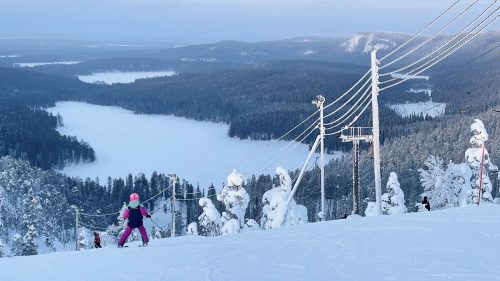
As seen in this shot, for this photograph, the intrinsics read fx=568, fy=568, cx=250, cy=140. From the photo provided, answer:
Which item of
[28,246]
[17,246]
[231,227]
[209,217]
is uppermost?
[209,217]

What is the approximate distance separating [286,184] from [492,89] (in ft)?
479

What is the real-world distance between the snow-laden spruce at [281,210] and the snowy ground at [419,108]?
128 meters

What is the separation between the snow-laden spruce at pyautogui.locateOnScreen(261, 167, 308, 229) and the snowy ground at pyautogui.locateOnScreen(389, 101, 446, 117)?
421ft

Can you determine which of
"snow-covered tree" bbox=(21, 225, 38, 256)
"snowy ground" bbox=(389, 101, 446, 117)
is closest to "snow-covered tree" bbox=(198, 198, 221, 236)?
"snow-covered tree" bbox=(21, 225, 38, 256)

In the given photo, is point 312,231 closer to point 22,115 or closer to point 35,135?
point 35,135

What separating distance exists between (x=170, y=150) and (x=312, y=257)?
134 metres

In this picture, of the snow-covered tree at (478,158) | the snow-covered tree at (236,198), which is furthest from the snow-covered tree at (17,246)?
the snow-covered tree at (478,158)

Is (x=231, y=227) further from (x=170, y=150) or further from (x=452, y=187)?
(x=170, y=150)

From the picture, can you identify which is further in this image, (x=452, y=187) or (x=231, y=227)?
(x=452, y=187)

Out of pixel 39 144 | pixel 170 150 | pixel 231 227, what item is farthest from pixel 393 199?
pixel 170 150

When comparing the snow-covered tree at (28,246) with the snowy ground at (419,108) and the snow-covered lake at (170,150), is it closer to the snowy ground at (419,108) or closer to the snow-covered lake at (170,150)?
the snow-covered lake at (170,150)

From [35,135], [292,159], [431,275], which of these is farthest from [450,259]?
[35,135]

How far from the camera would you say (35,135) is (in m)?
136

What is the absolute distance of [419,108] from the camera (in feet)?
547
